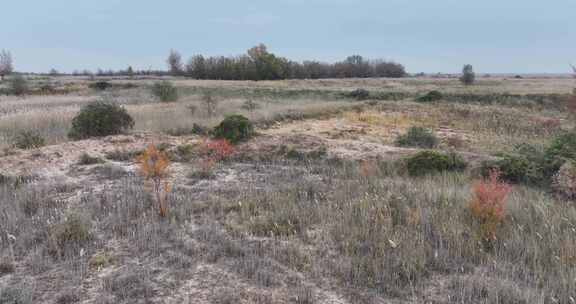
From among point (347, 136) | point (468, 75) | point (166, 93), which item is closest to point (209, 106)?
point (347, 136)

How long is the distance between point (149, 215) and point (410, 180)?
4858 millimetres

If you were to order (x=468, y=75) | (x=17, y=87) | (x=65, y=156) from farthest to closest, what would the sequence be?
(x=468, y=75)
(x=17, y=87)
(x=65, y=156)

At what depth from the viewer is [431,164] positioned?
26.9ft

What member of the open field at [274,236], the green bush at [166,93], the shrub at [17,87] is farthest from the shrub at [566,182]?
the shrub at [17,87]

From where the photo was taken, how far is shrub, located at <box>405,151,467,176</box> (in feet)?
26.6

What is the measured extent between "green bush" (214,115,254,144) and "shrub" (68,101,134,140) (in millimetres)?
3578

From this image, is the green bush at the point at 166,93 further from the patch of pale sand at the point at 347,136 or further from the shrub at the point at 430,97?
the shrub at the point at 430,97

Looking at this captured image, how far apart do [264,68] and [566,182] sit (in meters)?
69.7

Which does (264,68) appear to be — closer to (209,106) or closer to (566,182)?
(209,106)

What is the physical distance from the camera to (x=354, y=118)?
64.7 ft

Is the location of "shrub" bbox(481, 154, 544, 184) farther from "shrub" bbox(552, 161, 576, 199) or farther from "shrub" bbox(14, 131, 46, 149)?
"shrub" bbox(14, 131, 46, 149)

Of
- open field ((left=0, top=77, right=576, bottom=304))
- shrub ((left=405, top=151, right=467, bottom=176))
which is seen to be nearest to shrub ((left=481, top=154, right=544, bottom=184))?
open field ((left=0, top=77, right=576, bottom=304))

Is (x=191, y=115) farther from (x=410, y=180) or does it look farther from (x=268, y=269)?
(x=268, y=269)

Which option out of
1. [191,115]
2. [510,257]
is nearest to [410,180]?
[510,257]
